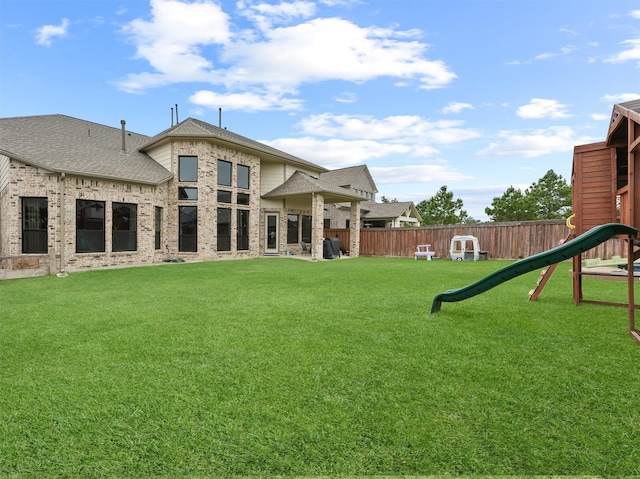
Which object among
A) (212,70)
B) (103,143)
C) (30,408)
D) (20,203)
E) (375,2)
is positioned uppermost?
(212,70)

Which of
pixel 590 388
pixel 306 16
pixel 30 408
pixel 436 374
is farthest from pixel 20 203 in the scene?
pixel 590 388

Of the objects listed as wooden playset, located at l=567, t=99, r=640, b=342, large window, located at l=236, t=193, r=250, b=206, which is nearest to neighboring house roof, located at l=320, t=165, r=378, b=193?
large window, located at l=236, t=193, r=250, b=206

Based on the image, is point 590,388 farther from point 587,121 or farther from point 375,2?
point 587,121

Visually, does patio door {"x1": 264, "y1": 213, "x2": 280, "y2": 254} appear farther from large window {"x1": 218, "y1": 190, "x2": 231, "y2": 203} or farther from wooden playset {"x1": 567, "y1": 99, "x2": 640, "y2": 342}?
wooden playset {"x1": 567, "y1": 99, "x2": 640, "y2": 342}

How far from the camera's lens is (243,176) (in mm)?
17953

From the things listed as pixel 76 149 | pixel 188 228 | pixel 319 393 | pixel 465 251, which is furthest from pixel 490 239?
pixel 76 149

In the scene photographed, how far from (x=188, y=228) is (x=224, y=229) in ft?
5.76

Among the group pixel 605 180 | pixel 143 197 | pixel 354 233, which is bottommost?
pixel 354 233

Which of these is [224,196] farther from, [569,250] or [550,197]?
[550,197]

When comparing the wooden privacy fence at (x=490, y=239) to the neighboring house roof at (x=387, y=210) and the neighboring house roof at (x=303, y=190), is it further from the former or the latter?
the neighboring house roof at (x=387, y=210)

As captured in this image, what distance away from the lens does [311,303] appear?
5.95 metres

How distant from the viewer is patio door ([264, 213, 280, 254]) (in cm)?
1927

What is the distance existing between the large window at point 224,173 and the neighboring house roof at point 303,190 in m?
2.53

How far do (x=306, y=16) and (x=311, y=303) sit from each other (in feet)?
27.8
